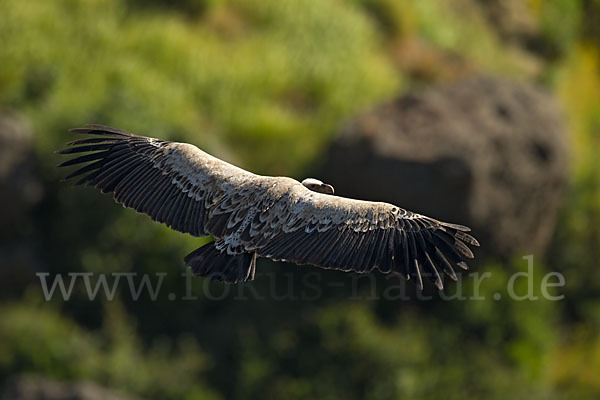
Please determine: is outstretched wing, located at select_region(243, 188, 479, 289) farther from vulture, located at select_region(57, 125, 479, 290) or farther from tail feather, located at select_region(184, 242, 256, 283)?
tail feather, located at select_region(184, 242, 256, 283)

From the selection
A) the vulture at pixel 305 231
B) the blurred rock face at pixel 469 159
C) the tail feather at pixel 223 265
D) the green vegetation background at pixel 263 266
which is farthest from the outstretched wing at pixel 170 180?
the blurred rock face at pixel 469 159

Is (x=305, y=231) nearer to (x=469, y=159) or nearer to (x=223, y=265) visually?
(x=223, y=265)

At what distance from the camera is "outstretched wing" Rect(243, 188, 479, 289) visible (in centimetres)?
1080

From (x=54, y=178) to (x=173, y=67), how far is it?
3906 mm

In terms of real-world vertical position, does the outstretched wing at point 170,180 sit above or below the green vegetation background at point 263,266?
above

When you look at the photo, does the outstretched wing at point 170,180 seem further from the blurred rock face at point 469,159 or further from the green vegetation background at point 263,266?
the blurred rock face at point 469,159

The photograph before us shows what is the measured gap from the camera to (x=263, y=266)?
21.4 metres

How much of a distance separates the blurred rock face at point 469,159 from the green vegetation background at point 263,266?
3.45 ft

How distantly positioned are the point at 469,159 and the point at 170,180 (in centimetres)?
990

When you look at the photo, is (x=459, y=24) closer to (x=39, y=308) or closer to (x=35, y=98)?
(x=35, y=98)

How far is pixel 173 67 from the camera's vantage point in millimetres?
24469

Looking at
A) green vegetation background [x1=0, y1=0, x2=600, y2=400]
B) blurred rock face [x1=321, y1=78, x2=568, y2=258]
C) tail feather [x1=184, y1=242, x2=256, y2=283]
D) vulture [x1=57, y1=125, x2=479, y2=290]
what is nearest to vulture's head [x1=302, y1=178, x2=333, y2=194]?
vulture [x1=57, y1=125, x2=479, y2=290]

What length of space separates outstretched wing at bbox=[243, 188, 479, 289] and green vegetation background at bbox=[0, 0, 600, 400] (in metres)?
9.65

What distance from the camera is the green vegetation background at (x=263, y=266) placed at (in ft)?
67.9
